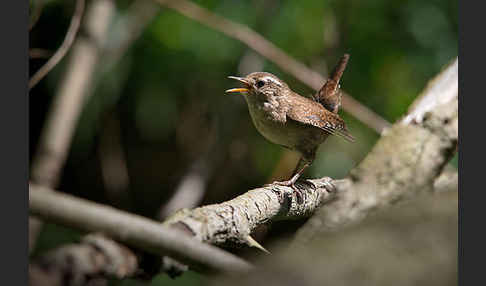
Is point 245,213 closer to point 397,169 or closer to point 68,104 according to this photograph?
point 397,169

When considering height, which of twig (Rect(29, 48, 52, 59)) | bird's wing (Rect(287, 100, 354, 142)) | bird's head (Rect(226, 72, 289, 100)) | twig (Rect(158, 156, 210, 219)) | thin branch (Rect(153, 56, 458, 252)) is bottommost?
twig (Rect(158, 156, 210, 219))

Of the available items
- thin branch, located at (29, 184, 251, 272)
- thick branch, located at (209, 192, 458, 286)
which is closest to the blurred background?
thick branch, located at (209, 192, 458, 286)

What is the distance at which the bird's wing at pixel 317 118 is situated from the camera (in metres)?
2.23

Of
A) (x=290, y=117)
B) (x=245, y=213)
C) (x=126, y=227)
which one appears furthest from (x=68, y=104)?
(x=126, y=227)

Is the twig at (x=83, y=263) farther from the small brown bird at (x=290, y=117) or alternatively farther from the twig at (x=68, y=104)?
the small brown bird at (x=290, y=117)

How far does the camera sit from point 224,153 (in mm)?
3367

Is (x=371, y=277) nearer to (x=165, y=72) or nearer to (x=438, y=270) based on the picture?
(x=438, y=270)

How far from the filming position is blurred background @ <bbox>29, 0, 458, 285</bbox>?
301 centimetres

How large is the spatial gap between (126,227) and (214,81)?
2.72 m

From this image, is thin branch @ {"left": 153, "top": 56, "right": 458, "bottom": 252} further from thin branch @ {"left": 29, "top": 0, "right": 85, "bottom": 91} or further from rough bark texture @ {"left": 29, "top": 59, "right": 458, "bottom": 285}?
thin branch @ {"left": 29, "top": 0, "right": 85, "bottom": 91}

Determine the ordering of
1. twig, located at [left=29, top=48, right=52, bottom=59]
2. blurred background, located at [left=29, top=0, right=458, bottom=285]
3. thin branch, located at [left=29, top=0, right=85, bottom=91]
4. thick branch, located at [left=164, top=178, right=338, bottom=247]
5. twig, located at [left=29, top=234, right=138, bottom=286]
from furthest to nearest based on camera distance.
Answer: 1. blurred background, located at [left=29, top=0, right=458, bottom=285]
2. twig, located at [left=29, top=48, right=52, bottom=59]
3. thin branch, located at [left=29, top=0, right=85, bottom=91]
4. thick branch, located at [left=164, top=178, right=338, bottom=247]
5. twig, located at [left=29, top=234, right=138, bottom=286]

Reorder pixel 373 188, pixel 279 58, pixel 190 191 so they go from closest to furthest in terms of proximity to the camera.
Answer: pixel 373 188 → pixel 279 58 → pixel 190 191

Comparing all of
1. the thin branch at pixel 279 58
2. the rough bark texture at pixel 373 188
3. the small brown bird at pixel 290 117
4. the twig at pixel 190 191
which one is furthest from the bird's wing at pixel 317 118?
the twig at pixel 190 191

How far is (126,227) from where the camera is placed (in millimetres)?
799
